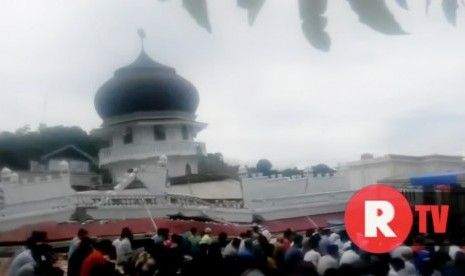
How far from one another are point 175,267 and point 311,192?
41.1ft

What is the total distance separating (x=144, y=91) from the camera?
741 inches

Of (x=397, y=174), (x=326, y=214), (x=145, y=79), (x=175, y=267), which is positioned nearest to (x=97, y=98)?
(x=145, y=79)

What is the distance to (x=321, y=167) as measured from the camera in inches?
813

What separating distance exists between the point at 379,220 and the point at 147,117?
572 inches

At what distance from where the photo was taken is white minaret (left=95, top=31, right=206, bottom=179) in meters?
18.9

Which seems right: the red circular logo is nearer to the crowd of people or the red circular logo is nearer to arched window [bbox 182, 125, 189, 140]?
the crowd of people

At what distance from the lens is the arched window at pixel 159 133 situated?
64.5 ft

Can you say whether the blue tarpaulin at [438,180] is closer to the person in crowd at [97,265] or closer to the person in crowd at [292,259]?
the person in crowd at [292,259]

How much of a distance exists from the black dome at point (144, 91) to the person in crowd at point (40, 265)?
14253mm

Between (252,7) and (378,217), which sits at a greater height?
(252,7)

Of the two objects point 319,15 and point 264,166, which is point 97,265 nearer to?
point 319,15

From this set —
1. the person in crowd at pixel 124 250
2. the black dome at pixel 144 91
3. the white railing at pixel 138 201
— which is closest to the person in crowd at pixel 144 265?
the person in crowd at pixel 124 250

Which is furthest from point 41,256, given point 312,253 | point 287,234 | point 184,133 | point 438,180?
point 184,133

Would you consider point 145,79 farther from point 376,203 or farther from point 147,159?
point 376,203
